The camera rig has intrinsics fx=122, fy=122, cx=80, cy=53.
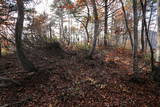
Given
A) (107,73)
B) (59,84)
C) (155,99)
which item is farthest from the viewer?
(107,73)

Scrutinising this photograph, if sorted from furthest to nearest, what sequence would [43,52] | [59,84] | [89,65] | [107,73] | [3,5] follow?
[43,52]
[3,5]
[89,65]
[107,73]
[59,84]

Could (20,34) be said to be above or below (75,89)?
above

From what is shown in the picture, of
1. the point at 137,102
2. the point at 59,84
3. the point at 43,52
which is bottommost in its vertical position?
the point at 137,102

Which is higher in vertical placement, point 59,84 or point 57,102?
point 59,84

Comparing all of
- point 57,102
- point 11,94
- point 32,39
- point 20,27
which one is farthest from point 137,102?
point 32,39

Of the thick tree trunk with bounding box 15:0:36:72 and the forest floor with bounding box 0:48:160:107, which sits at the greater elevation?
the thick tree trunk with bounding box 15:0:36:72

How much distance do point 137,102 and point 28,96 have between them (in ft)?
14.4

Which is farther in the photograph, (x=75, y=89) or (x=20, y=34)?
(x=20, y=34)

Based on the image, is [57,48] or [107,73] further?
[57,48]

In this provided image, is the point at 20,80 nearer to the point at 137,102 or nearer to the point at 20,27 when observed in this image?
the point at 20,27

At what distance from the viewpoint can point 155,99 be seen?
492 cm

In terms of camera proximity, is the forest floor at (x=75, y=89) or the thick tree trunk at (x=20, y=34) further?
the thick tree trunk at (x=20, y=34)

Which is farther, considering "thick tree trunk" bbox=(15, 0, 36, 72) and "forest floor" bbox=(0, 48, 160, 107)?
"thick tree trunk" bbox=(15, 0, 36, 72)

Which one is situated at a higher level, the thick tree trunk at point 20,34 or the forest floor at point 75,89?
the thick tree trunk at point 20,34
